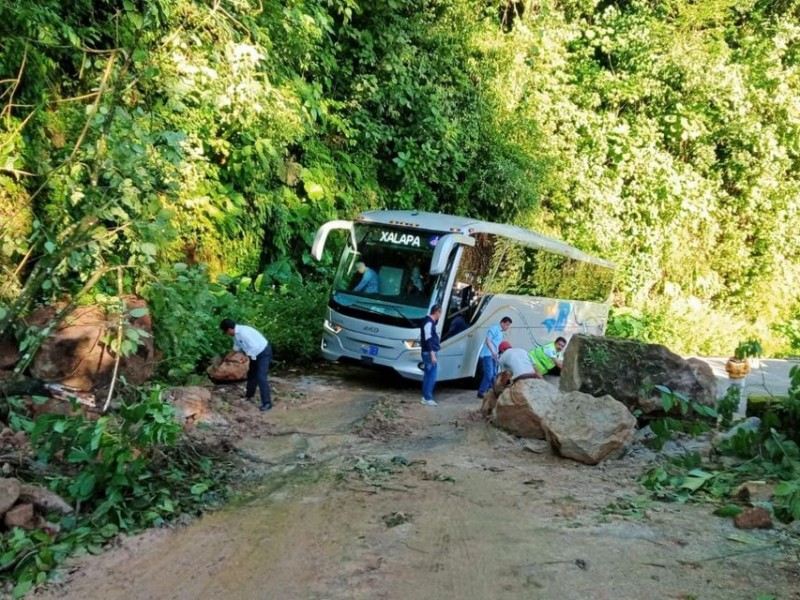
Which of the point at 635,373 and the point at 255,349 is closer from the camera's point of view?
the point at 635,373

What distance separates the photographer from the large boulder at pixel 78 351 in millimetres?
8250

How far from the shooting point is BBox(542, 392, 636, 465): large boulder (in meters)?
7.48

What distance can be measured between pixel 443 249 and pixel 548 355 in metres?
4.50

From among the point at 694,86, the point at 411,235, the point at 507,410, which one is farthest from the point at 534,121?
the point at 507,410

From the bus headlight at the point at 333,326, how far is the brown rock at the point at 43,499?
6.22 m

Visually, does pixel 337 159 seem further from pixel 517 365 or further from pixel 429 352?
pixel 517 365

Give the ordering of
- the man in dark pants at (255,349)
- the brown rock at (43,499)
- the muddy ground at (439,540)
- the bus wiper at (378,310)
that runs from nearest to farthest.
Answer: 1. the muddy ground at (439,540)
2. the brown rock at (43,499)
3. the man in dark pants at (255,349)
4. the bus wiper at (378,310)

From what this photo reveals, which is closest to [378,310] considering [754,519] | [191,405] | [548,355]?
[191,405]

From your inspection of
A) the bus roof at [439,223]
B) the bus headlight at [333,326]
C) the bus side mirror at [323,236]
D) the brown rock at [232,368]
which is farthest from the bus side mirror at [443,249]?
the brown rock at [232,368]

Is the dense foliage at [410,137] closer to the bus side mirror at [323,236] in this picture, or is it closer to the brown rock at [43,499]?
the bus side mirror at [323,236]

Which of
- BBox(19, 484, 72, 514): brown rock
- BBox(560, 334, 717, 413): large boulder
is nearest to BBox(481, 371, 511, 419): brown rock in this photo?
BBox(560, 334, 717, 413): large boulder

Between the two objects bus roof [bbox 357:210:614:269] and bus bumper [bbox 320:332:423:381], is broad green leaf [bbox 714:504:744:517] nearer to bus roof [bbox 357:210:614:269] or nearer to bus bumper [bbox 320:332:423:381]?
bus bumper [bbox 320:332:423:381]

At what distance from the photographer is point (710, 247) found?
22562 mm

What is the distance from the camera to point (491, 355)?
1182 cm
